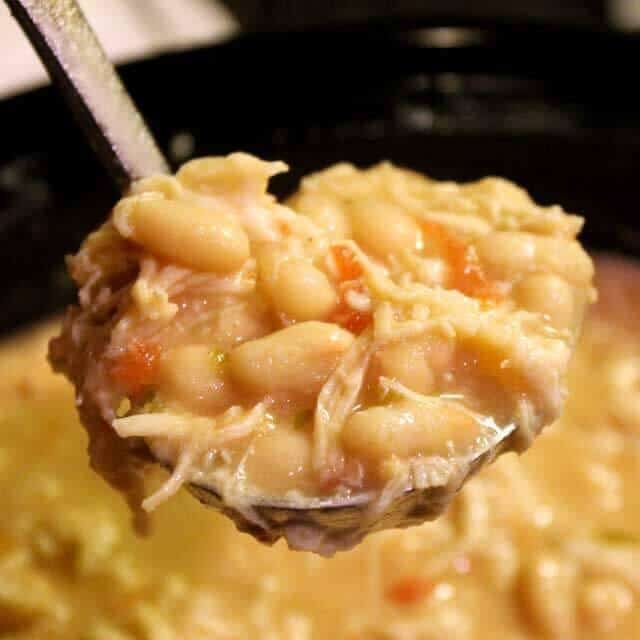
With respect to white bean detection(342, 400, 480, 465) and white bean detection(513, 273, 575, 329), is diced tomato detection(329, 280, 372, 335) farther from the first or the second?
white bean detection(513, 273, 575, 329)

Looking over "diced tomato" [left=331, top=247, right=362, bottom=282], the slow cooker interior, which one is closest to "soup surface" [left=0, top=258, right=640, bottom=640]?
the slow cooker interior

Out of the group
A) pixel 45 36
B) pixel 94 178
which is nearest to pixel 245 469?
pixel 45 36

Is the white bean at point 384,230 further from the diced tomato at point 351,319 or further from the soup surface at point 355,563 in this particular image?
the soup surface at point 355,563

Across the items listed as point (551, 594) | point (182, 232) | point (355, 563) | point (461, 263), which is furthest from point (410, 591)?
point (182, 232)

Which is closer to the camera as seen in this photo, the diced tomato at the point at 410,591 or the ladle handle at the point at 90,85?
the ladle handle at the point at 90,85

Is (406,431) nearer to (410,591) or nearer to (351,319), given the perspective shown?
(351,319)

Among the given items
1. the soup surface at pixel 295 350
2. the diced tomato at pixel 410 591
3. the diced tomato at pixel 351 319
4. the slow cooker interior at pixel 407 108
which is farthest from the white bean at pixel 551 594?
the slow cooker interior at pixel 407 108
